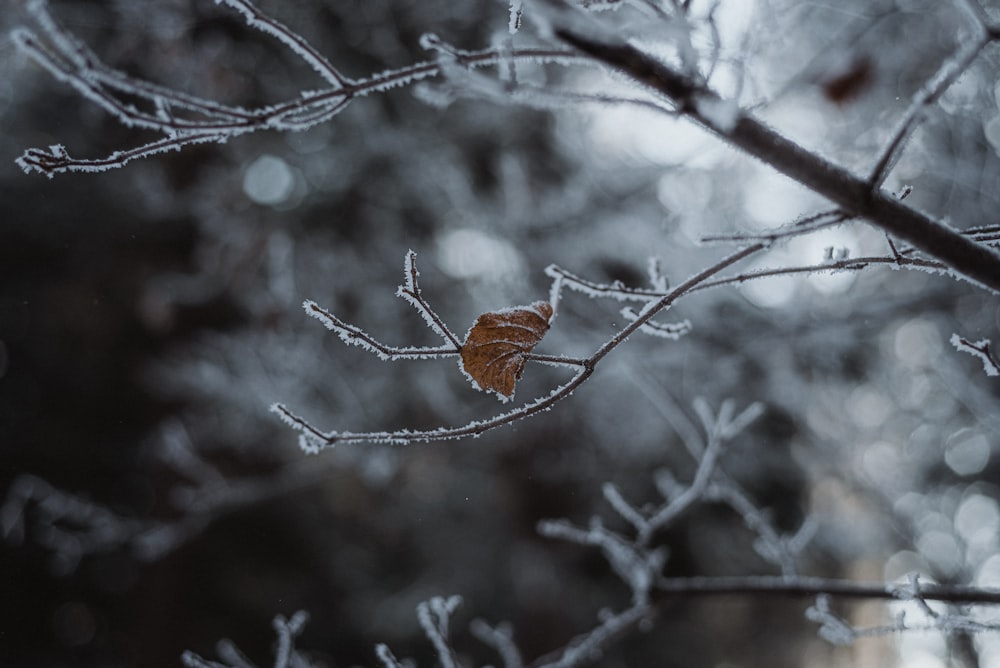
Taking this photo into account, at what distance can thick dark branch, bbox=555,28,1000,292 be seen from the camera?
75 centimetres

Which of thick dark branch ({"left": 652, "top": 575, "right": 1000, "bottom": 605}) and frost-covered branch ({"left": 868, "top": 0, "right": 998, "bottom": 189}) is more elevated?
frost-covered branch ({"left": 868, "top": 0, "right": 998, "bottom": 189})

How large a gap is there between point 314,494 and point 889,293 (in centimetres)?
715

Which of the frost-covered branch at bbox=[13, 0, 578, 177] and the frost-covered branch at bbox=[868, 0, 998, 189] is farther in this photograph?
the frost-covered branch at bbox=[13, 0, 578, 177]

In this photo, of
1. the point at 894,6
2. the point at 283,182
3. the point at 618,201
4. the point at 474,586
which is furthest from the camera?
the point at 474,586

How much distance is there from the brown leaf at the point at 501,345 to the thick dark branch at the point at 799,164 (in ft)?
1.14

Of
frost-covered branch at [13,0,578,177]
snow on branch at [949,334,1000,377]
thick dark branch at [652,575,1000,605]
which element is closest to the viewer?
frost-covered branch at [13,0,578,177]

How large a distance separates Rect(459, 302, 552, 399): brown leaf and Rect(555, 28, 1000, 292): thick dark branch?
0.35 m

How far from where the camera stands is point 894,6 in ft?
11.5

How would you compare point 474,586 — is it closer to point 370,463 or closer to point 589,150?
point 370,463

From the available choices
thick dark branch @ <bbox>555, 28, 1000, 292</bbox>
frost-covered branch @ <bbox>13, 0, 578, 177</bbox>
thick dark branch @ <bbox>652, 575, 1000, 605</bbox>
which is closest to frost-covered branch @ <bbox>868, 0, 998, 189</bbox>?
thick dark branch @ <bbox>555, 28, 1000, 292</bbox>

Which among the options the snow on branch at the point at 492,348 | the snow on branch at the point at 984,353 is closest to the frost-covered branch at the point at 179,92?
the snow on branch at the point at 492,348

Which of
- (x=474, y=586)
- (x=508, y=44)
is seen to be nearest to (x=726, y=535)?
(x=474, y=586)

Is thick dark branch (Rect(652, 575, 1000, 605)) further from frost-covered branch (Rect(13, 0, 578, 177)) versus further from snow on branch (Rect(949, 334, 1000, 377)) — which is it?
frost-covered branch (Rect(13, 0, 578, 177))

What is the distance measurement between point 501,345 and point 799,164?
0.47 meters
